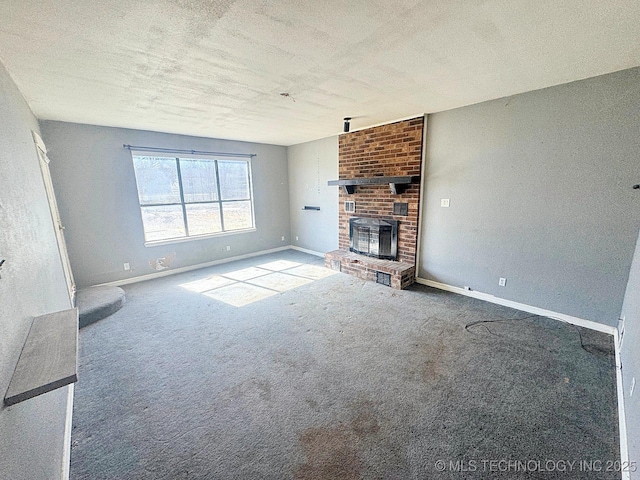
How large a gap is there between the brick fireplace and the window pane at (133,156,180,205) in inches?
114

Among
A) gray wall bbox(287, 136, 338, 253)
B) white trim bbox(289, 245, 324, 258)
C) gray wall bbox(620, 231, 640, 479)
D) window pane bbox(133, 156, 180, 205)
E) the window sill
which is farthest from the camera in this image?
white trim bbox(289, 245, 324, 258)

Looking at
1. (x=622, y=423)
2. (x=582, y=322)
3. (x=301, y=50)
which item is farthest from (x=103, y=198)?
(x=582, y=322)

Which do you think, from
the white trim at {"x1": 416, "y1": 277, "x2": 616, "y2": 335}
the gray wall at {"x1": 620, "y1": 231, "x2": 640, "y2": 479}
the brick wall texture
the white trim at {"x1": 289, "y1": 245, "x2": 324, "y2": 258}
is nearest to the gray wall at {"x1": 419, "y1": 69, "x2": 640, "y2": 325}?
the white trim at {"x1": 416, "y1": 277, "x2": 616, "y2": 335}

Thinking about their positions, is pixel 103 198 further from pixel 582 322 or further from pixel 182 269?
pixel 582 322

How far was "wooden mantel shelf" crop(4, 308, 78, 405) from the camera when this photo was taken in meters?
0.95

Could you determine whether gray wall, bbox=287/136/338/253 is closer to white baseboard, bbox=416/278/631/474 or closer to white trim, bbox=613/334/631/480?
white baseboard, bbox=416/278/631/474

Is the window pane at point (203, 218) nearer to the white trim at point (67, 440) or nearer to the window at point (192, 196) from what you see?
the window at point (192, 196)

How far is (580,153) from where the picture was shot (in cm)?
254

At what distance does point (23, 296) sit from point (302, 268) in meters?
3.84

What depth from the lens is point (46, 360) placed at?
3.68 feet

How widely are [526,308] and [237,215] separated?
5.14 metres

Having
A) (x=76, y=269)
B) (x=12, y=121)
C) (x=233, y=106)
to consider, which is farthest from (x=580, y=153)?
(x=76, y=269)

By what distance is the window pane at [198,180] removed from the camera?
190 inches

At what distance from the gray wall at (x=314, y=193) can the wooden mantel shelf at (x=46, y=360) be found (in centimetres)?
433
